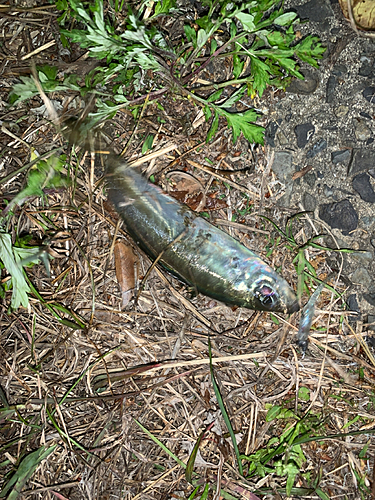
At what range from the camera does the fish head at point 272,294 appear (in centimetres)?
265

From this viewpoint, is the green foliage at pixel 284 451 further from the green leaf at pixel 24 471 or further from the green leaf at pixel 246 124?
the green leaf at pixel 246 124

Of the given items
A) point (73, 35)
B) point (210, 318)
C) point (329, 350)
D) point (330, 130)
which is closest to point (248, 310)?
point (210, 318)

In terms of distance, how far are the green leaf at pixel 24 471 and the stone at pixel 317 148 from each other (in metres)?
2.95

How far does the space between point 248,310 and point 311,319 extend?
467mm

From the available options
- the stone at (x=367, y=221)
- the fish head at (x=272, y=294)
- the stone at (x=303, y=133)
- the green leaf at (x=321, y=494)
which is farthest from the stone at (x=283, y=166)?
the green leaf at (x=321, y=494)

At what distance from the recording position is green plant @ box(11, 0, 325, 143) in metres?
2.19

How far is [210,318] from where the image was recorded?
2871 mm

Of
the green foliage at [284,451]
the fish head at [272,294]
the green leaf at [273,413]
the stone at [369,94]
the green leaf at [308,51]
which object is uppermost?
the green leaf at [308,51]

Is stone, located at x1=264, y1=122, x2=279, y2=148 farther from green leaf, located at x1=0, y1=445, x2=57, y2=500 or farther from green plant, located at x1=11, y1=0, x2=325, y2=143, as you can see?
green leaf, located at x1=0, y1=445, x2=57, y2=500

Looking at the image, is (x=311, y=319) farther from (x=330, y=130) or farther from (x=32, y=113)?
(x=32, y=113)

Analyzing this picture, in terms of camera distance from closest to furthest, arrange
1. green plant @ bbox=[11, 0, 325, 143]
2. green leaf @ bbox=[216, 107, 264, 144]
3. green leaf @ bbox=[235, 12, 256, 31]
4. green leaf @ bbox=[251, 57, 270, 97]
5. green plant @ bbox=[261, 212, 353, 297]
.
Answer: green leaf @ bbox=[235, 12, 256, 31], green plant @ bbox=[11, 0, 325, 143], green leaf @ bbox=[251, 57, 270, 97], green leaf @ bbox=[216, 107, 264, 144], green plant @ bbox=[261, 212, 353, 297]

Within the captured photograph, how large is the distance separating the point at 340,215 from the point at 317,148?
Answer: 0.51m

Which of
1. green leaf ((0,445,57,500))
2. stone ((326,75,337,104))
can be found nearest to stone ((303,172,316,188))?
stone ((326,75,337,104))

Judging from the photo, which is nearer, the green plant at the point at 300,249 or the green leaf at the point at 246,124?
the green leaf at the point at 246,124
